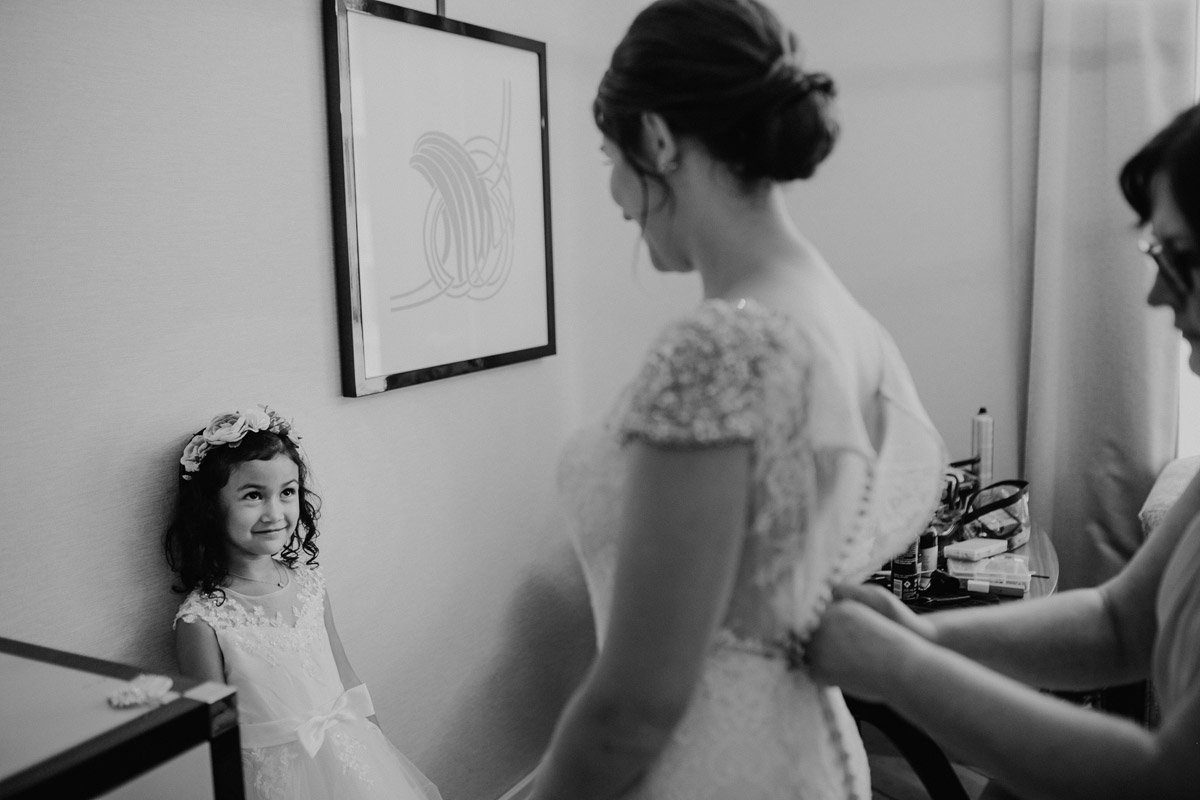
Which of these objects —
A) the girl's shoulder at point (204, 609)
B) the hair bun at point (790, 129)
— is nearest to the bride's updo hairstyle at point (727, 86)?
the hair bun at point (790, 129)

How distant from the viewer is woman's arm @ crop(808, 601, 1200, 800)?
0.76 meters

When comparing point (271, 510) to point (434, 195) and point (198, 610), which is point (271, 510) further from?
point (434, 195)

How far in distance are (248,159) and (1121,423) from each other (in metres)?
2.38

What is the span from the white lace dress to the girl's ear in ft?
0.51

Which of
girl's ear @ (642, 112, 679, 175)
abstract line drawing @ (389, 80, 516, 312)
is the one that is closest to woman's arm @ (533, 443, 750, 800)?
girl's ear @ (642, 112, 679, 175)

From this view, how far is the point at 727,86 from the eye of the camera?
950 mm

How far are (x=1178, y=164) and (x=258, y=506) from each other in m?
1.43

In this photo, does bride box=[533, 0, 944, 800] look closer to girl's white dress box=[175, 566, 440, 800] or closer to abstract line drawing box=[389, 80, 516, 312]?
girl's white dress box=[175, 566, 440, 800]

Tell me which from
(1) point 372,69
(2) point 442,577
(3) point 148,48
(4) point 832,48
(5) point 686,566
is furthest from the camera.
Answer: (4) point 832,48

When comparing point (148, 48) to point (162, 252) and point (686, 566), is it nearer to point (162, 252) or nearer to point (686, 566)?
point (162, 252)

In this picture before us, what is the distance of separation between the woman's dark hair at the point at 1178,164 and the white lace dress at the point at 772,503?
0.29 metres

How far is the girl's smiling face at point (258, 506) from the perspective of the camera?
1.72 metres

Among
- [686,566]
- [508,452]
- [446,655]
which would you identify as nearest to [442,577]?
[446,655]

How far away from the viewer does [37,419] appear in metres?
1.53
